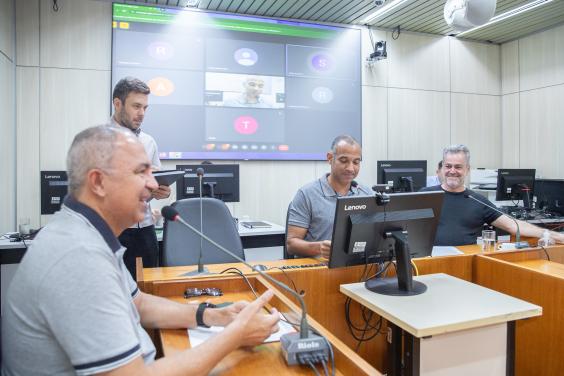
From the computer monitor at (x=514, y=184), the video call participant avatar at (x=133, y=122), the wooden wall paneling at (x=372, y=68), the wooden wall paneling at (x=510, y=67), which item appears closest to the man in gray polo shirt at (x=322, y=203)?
the video call participant avatar at (x=133, y=122)

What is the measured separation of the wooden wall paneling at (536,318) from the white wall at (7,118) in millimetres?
3826

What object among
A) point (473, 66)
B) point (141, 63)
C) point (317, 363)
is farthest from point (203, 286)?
point (473, 66)

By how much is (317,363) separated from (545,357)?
4.41 feet

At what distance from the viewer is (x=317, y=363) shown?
985mm

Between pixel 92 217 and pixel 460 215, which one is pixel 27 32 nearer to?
pixel 92 217

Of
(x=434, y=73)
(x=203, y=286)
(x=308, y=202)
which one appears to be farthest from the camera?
(x=434, y=73)

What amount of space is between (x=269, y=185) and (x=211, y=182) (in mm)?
1436

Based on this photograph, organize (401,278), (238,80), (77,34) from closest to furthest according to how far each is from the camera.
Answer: (401,278)
(77,34)
(238,80)

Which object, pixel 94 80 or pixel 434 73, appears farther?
pixel 434 73

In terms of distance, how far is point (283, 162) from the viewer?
466 cm

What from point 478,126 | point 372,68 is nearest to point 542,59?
point 478,126

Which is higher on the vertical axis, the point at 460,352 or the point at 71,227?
the point at 71,227

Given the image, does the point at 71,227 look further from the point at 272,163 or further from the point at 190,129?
the point at 272,163

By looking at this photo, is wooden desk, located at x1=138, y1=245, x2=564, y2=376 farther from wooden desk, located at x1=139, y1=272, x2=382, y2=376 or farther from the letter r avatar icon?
the letter r avatar icon
